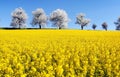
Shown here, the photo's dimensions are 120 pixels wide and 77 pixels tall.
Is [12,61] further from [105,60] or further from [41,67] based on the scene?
[105,60]

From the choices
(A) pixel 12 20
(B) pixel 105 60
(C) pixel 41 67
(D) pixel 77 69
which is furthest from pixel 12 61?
(A) pixel 12 20

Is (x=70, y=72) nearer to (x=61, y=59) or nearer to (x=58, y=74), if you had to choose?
(x=58, y=74)

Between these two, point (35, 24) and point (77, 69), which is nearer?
point (77, 69)

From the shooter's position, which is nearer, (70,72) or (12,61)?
(70,72)

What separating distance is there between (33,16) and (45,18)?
373cm

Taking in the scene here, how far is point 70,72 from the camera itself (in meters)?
11.0

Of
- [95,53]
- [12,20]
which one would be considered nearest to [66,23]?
[12,20]

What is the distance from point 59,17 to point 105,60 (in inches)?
3311

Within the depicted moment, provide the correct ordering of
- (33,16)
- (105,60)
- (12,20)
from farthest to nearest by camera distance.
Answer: (33,16), (12,20), (105,60)

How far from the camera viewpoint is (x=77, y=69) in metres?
11.6

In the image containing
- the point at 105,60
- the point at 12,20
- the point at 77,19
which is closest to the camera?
the point at 105,60

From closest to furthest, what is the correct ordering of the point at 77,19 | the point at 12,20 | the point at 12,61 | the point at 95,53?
the point at 12,61 < the point at 95,53 < the point at 12,20 < the point at 77,19

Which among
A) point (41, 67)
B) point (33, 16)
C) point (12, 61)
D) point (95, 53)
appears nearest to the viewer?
point (41, 67)

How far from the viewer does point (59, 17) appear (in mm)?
97500
